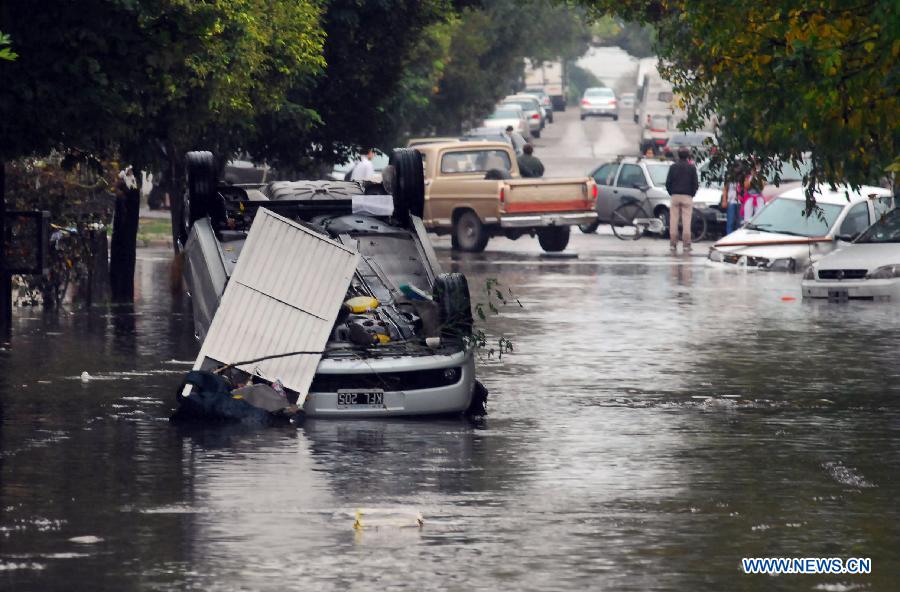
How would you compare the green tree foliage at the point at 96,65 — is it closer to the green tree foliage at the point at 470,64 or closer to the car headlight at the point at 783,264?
the car headlight at the point at 783,264

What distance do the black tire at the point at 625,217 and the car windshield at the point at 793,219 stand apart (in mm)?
7903

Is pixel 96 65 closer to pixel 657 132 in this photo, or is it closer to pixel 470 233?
pixel 470 233

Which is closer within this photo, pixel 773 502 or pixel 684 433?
pixel 773 502

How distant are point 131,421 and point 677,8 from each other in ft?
47.9

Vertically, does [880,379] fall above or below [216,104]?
below

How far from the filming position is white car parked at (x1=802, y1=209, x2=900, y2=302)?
82.8 feet

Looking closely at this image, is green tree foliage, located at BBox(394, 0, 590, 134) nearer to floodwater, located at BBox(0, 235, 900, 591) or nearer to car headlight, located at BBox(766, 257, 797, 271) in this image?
car headlight, located at BBox(766, 257, 797, 271)

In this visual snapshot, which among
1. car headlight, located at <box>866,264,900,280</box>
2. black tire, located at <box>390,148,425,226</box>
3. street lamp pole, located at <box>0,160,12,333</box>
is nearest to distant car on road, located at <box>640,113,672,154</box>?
car headlight, located at <box>866,264,900,280</box>

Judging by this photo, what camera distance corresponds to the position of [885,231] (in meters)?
26.2

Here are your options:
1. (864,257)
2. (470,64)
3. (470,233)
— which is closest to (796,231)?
(864,257)

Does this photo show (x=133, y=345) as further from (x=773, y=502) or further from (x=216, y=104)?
(x=773, y=502)

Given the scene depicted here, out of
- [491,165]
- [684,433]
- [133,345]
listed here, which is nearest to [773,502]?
[684,433]

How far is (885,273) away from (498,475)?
14.4m

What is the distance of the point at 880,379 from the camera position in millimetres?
17531
